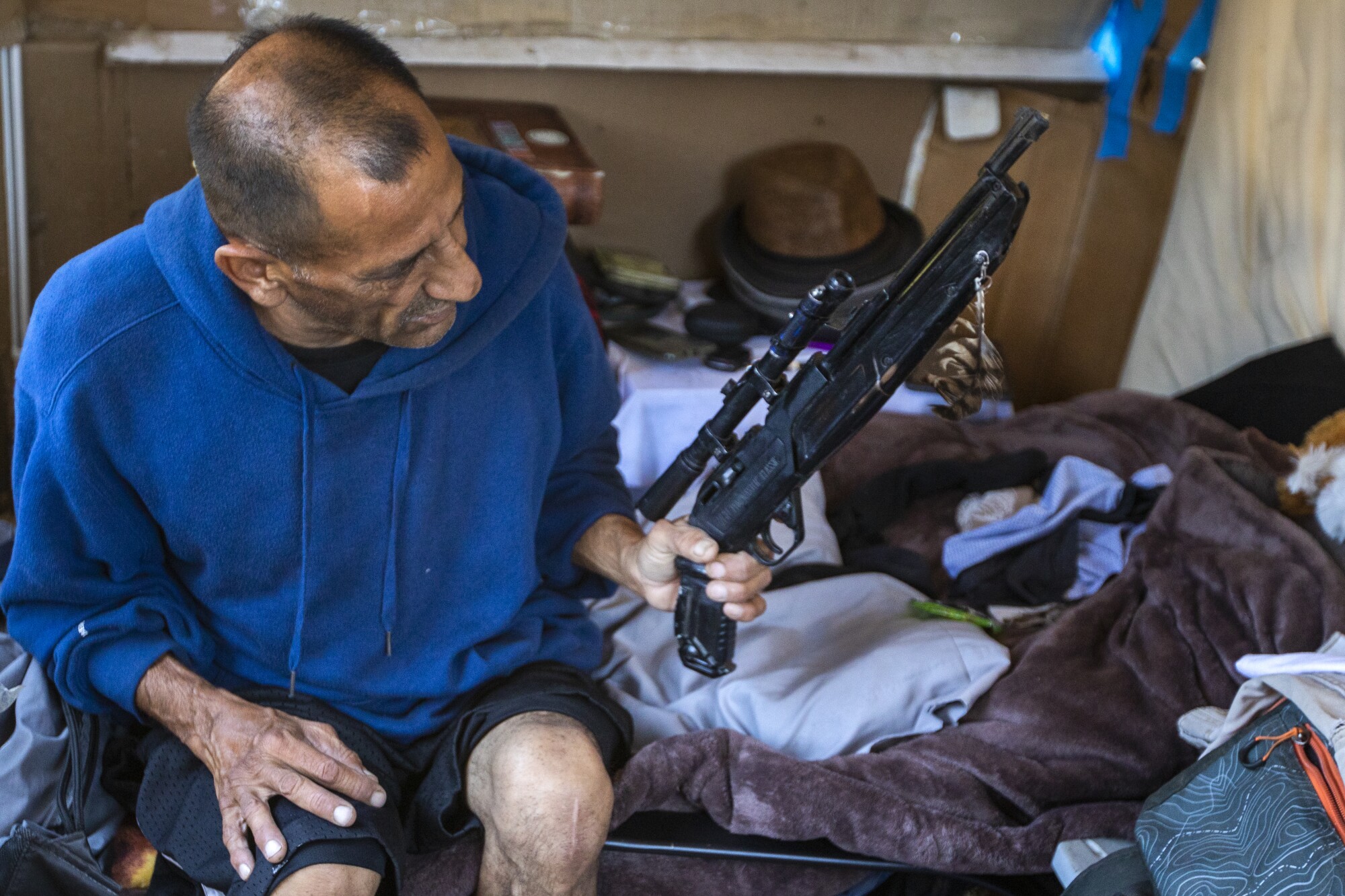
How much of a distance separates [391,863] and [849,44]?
2286 millimetres

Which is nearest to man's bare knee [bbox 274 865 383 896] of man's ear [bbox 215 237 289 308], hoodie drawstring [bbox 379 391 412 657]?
hoodie drawstring [bbox 379 391 412 657]

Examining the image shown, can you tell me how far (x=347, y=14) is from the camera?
99.1 inches

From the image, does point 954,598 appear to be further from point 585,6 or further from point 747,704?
point 585,6

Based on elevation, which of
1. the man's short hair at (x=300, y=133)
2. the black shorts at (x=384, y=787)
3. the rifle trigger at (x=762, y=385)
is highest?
the man's short hair at (x=300, y=133)

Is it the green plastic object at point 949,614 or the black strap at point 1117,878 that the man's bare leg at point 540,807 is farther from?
the green plastic object at point 949,614

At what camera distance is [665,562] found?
4.94 ft

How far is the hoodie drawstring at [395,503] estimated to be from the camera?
1.42 meters

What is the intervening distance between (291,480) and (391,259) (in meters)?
0.31

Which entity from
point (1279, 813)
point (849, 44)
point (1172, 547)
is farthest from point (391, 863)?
point (849, 44)

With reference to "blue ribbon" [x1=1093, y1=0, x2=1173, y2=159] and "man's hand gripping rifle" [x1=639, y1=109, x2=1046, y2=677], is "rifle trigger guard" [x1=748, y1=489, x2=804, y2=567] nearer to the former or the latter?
"man's hand gripping rifle" [x1=639, y1=109, x2=1046, y2=677]

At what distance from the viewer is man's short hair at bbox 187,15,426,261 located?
1.17 m

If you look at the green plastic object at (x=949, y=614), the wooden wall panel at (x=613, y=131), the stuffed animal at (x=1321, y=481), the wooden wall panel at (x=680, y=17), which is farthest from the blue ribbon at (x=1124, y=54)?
the green plastic object at (x=949, y=614)

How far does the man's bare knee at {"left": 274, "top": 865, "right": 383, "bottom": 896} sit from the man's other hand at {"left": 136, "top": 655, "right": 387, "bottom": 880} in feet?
0.10

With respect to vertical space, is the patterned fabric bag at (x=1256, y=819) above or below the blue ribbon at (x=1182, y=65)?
below
